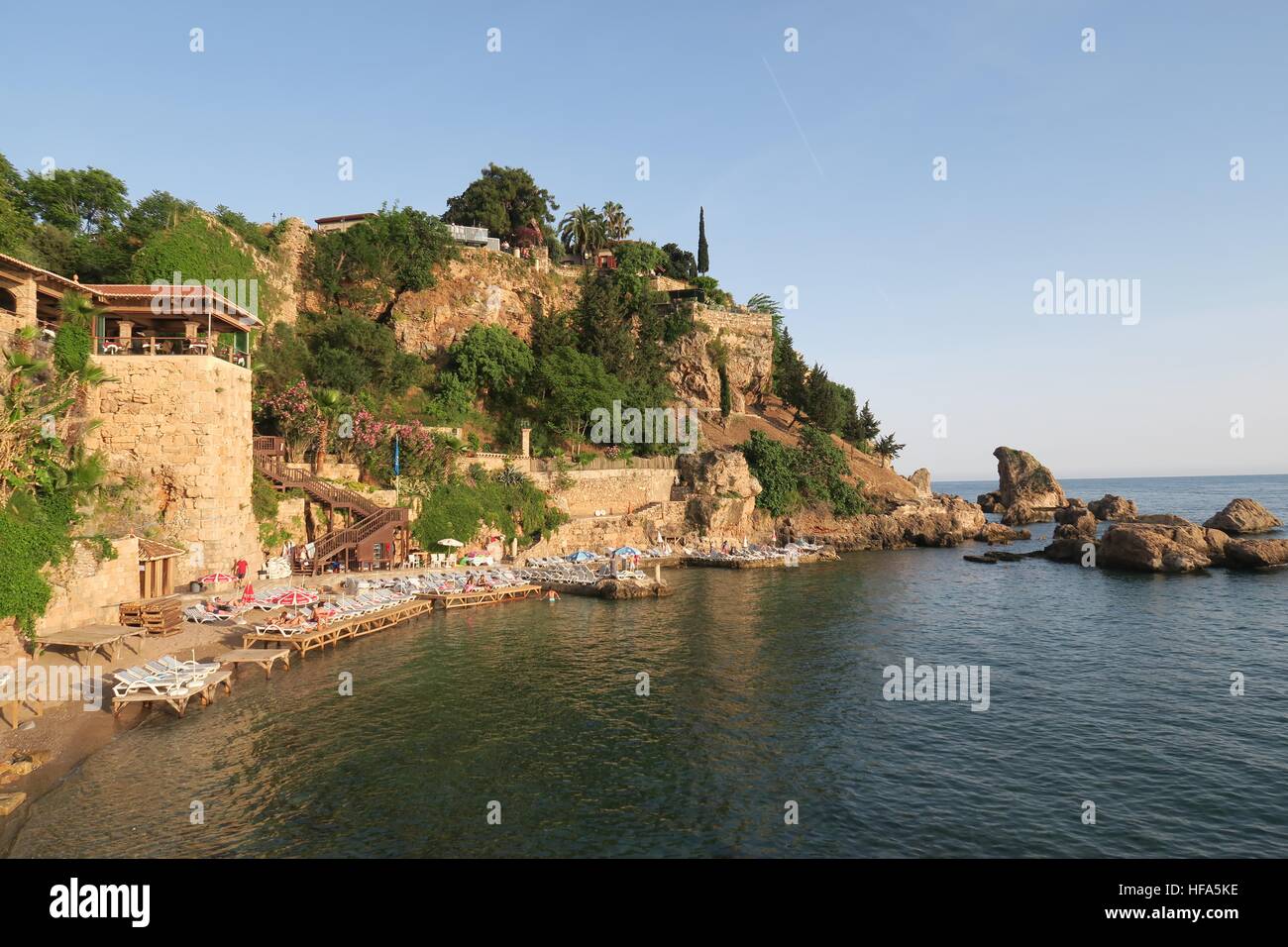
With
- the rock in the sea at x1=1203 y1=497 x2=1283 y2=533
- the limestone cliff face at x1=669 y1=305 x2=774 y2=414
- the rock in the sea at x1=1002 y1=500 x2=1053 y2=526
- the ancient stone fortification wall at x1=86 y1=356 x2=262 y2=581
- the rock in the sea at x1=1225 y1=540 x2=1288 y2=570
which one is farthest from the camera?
the rock in the sea at x1=1002 y1=500 x2=1053 y2=526

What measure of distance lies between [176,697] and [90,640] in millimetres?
3208

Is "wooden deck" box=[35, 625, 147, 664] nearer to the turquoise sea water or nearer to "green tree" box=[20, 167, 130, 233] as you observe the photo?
the turquoise sea water

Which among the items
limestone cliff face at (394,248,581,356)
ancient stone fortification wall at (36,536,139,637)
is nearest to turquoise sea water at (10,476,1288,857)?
ancient stone fortification wall at (36,536,139,637)

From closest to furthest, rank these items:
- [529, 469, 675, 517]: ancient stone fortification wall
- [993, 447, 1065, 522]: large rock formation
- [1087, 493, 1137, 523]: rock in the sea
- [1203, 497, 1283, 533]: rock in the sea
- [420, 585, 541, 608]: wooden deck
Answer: [420, 585, 541, 608]: wooden deck
[529, 469, 675, 517]: ancient stone fortification wall
[1203, 497, 1283, 533]: rock in the sea
[1087, 493, 1137, 523]: rock in the sea
[993, 447, 1065, 522]: large rock formation

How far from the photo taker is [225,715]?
18000mm

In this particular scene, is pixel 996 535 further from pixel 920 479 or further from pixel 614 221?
pixel 614 221

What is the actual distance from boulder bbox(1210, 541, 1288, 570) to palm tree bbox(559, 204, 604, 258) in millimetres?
61853

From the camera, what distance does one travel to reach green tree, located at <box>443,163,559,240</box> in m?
67.5

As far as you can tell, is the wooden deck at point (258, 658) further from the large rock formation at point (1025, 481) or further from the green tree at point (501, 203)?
the large rock formation at point (1025, 481)

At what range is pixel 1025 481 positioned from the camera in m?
87.9

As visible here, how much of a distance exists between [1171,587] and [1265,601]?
4384mm

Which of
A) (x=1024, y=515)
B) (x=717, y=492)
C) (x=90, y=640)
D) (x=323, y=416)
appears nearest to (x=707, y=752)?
(x=90, y=640)
